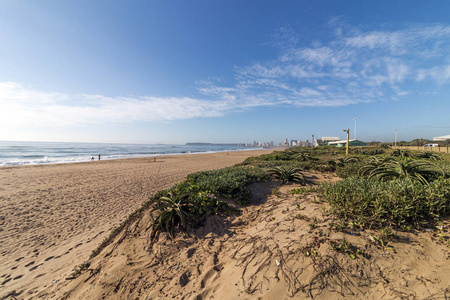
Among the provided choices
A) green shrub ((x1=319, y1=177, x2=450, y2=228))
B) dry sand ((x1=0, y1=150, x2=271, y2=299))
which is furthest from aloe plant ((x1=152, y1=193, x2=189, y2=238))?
green shrub ((x1=319, y1=177, x2=450, y2=228))

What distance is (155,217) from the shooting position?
3.83 m

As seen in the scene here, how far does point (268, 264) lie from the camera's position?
7.84 ft

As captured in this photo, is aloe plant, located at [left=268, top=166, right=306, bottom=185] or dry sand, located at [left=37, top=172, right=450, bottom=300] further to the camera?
aloe plant, located at [left=268, top=166, right=306, bottom=185]

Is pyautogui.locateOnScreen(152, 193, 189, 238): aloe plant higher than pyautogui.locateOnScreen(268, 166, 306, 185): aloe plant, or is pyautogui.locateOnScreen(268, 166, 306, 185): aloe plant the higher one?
pyautogui.locateOnScreen(268, 166, 306, 185): aloe plant

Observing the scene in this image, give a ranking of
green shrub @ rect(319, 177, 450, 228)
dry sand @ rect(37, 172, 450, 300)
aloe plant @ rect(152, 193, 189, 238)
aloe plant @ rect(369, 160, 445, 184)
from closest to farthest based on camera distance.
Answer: dry sand @ rect(37, 172, 450, 300) → green shrub @ rect(319, 177, 450, 228) → aloe plant @ rect(152, 193, 189, 238) → aloe plant @ rect(369, 160, 445, 184)

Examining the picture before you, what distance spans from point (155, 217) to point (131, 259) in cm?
90

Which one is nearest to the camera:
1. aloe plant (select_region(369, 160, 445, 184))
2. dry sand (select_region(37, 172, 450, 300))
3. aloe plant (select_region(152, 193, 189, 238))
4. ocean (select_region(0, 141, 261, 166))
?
dry sand (select_region(37, 172, 450, 300))

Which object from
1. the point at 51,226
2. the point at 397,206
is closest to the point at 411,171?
the point at 397,206

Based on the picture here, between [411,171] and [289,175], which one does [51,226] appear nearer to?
[289,175]

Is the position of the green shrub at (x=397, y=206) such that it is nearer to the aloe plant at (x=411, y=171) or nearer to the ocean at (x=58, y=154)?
the aloe plant at (x=411, y=171)

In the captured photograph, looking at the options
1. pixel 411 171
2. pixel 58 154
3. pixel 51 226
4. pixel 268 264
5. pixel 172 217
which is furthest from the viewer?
pixel 58 154

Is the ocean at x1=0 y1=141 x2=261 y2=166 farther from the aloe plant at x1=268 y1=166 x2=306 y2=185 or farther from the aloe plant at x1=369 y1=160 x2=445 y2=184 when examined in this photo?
the aloe plant at x1=369 y1=160 x2=445 y2=184

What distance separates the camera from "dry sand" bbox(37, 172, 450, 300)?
1.96 metres

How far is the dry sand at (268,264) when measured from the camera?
196 cm
